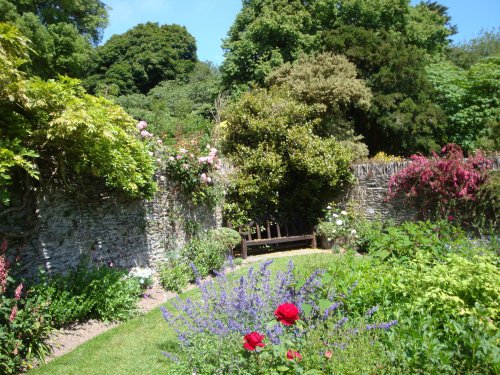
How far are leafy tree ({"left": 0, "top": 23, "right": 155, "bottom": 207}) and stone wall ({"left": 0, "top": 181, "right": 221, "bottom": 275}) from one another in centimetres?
51

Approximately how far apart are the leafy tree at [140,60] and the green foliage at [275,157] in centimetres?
1806

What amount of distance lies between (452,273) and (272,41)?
50.3 feet

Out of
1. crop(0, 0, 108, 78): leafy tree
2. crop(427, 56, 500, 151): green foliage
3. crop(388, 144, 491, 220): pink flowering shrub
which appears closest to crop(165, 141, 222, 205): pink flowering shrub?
crop(388, 144, 491, 220): pink flowering shrub

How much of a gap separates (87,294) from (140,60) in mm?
25744

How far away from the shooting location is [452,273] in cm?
359

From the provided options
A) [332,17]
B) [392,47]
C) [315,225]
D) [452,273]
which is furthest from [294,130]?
[332,17]

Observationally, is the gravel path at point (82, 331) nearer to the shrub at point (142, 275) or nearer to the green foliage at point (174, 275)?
the shrub at point (142, 275)

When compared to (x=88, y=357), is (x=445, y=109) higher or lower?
higher

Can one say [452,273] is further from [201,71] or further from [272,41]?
[201,71]

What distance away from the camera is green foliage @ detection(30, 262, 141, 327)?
16.9 feet

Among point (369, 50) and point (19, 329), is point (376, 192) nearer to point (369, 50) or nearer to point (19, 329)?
point (369, 50)

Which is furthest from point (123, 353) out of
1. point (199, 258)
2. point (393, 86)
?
point (393, 86)

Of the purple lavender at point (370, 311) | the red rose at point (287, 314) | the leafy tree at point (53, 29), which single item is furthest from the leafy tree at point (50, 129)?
the leafy tree at point (53, 29)

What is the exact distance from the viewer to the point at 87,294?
574 centimetres
